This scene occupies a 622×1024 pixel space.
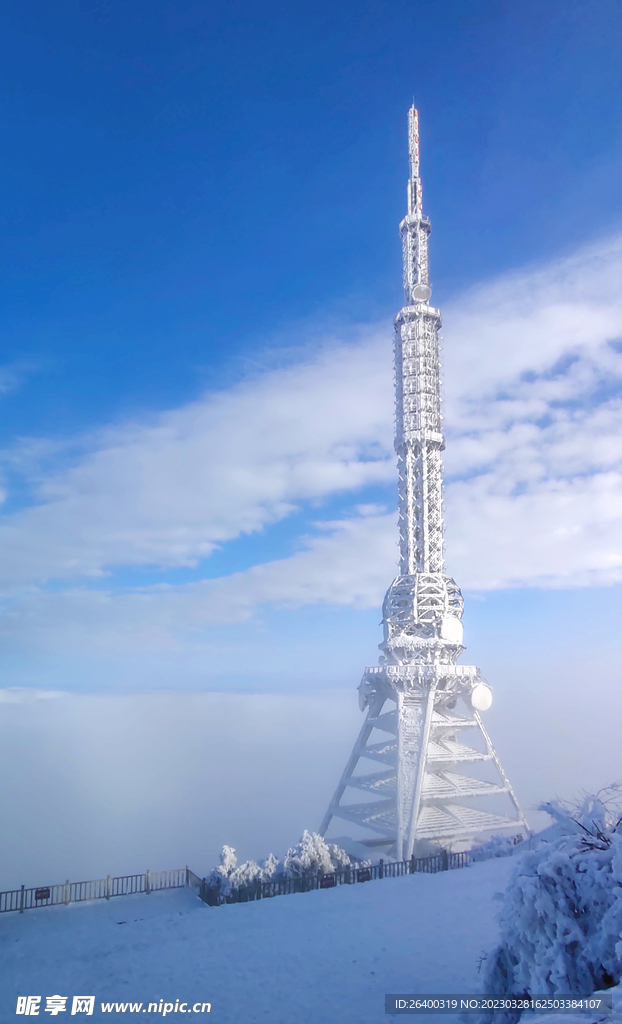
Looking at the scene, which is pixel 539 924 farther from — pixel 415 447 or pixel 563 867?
pixel 415 447

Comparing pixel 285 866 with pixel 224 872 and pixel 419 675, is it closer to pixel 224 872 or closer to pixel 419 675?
pixel 224 872

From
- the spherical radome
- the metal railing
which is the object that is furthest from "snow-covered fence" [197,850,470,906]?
the spherical radome

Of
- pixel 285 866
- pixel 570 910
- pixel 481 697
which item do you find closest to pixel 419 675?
pixel 481 697

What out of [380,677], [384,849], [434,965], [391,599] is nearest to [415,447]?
[391,599]

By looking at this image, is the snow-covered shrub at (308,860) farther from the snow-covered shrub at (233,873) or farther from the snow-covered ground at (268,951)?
the snow-covered ground at (268,951)

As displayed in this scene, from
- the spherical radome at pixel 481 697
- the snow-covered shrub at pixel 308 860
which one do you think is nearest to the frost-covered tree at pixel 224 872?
the snow-covered shrub at pixel 308 860

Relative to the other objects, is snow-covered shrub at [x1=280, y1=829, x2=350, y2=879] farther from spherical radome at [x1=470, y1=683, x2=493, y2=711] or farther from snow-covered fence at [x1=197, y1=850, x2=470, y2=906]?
spherical radome at [x1=470, y1=683, x2=493, y2=711]

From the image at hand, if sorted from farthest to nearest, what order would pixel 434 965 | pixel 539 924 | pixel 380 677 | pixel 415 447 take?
1. pixel 415 447
2. pixel 380 677
3. pixel 434 965
4. pixel 539 924
